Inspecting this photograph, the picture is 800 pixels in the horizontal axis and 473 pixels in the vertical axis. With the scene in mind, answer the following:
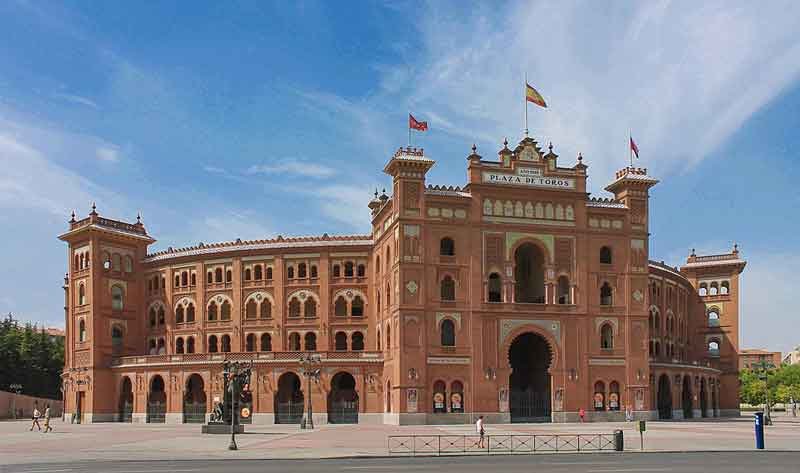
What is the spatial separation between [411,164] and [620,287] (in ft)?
70.8

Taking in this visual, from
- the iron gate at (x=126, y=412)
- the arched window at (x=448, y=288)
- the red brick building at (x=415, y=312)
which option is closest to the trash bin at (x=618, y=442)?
the red brick building at (x=415, y=312)

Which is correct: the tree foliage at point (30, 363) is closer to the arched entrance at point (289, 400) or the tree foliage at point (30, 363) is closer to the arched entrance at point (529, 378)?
the arched entrance at point (289, 400)

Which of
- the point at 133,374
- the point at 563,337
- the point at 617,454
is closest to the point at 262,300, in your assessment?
the point at 133,374

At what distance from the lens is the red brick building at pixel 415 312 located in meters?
75.0

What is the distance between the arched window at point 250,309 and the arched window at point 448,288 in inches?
920

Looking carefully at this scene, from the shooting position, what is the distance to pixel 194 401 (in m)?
87.4

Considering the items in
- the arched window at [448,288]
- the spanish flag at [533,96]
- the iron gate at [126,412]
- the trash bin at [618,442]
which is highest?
the spanish flag at [533,96]

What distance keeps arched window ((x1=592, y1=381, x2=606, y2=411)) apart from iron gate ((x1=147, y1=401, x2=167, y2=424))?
39.0 metres

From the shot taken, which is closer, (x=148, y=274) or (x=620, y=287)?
(x=620, y=287)

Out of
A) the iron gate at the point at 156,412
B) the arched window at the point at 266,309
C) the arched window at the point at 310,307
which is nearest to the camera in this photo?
the iron gate at the point at 156,412

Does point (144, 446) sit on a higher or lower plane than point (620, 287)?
lower

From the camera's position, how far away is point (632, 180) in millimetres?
80625

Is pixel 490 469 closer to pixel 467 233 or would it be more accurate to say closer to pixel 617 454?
pixel 617 454

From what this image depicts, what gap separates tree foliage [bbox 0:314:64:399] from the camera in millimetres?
119188
